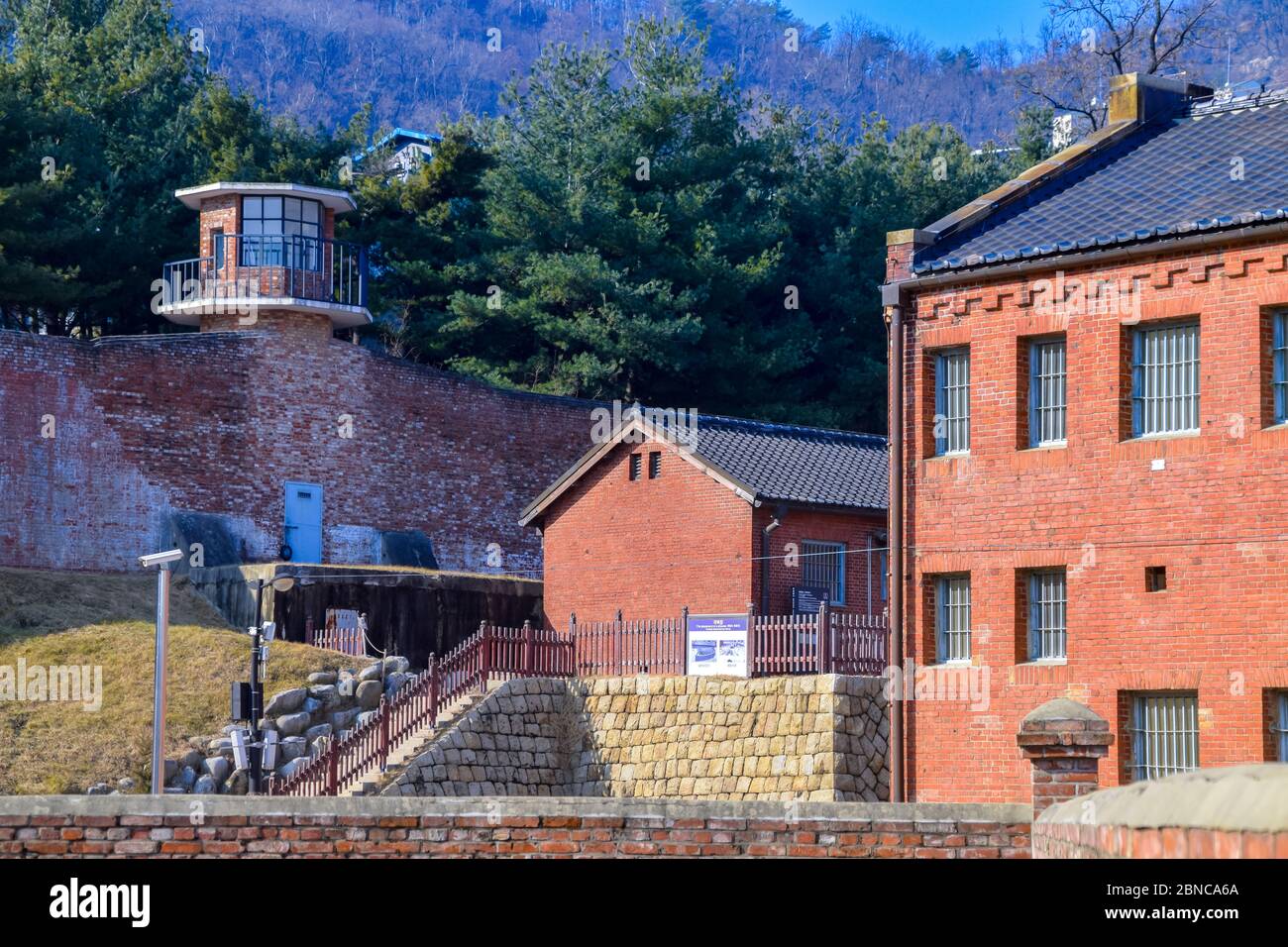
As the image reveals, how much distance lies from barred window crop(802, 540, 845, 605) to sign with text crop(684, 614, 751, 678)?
3.95 meters

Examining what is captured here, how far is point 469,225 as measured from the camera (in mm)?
57188

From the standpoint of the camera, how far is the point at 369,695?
3694 cm

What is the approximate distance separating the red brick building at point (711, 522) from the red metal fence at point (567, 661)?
9.72ft

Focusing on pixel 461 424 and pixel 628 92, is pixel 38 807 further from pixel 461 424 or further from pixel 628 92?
pixel 628 92

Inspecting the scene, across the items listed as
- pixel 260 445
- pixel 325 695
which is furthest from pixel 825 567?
pixel 260 445

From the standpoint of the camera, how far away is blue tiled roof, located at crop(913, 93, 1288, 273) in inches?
1078

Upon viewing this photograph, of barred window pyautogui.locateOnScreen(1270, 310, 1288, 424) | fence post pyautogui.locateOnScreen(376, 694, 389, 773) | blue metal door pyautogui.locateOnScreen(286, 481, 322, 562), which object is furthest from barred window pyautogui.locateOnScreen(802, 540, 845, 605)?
barred window pyautogui.locateOnScreen(1270, 310, 1288, 424)

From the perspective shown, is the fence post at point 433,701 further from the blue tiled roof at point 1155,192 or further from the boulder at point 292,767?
the blue tiled roof at point 1155,192

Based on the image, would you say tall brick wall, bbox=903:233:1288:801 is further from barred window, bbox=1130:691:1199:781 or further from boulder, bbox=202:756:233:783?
boulder, bbox=202:756:233:783

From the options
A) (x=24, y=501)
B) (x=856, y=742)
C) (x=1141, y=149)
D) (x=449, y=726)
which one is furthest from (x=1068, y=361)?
(x=24, y=501)

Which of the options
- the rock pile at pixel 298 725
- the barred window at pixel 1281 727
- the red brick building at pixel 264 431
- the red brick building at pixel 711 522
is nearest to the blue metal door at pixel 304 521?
the red brick building at pixel 264 431

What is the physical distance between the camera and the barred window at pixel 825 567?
1523 inches

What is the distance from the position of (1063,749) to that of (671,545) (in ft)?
77.6

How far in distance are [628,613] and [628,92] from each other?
74.0ft
